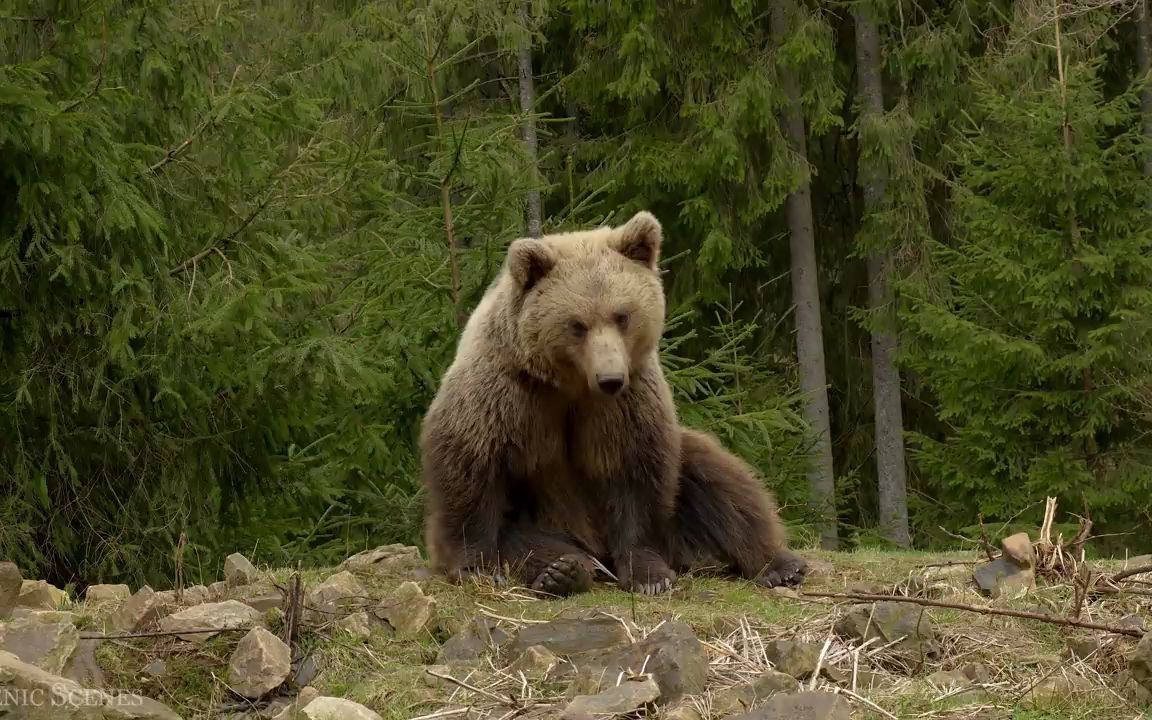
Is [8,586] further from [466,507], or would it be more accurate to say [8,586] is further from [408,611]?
[466,507]

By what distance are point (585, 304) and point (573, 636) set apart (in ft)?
6.21

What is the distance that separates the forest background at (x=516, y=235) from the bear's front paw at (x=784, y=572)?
1823mm

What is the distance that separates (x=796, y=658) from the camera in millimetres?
4535

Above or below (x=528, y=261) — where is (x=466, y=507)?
below

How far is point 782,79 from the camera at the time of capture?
1688 cm

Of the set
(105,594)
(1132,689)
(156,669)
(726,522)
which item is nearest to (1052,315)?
(726,522)

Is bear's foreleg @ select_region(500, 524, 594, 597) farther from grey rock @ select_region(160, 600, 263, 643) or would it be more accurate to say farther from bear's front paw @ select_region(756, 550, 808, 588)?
grey rock @ select_region(160, 600, 263, 643)

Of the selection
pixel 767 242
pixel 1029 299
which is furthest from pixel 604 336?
pixel 767 242

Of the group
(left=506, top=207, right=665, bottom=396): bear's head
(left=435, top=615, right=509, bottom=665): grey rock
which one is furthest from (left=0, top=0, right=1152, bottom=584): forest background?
(left=435, top=615, right=509, bottom=665): grey rock

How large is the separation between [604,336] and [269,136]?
4713 millimetres

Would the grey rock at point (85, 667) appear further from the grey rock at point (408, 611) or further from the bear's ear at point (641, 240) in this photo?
the bear's ear at point (641, 240)

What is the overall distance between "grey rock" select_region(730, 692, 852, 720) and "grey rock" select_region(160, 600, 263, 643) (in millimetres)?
2043

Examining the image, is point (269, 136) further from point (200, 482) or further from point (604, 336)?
point (604, 336)

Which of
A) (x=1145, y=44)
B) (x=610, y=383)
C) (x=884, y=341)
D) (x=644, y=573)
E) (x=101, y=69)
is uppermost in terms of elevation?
(x=1145, y=44)
